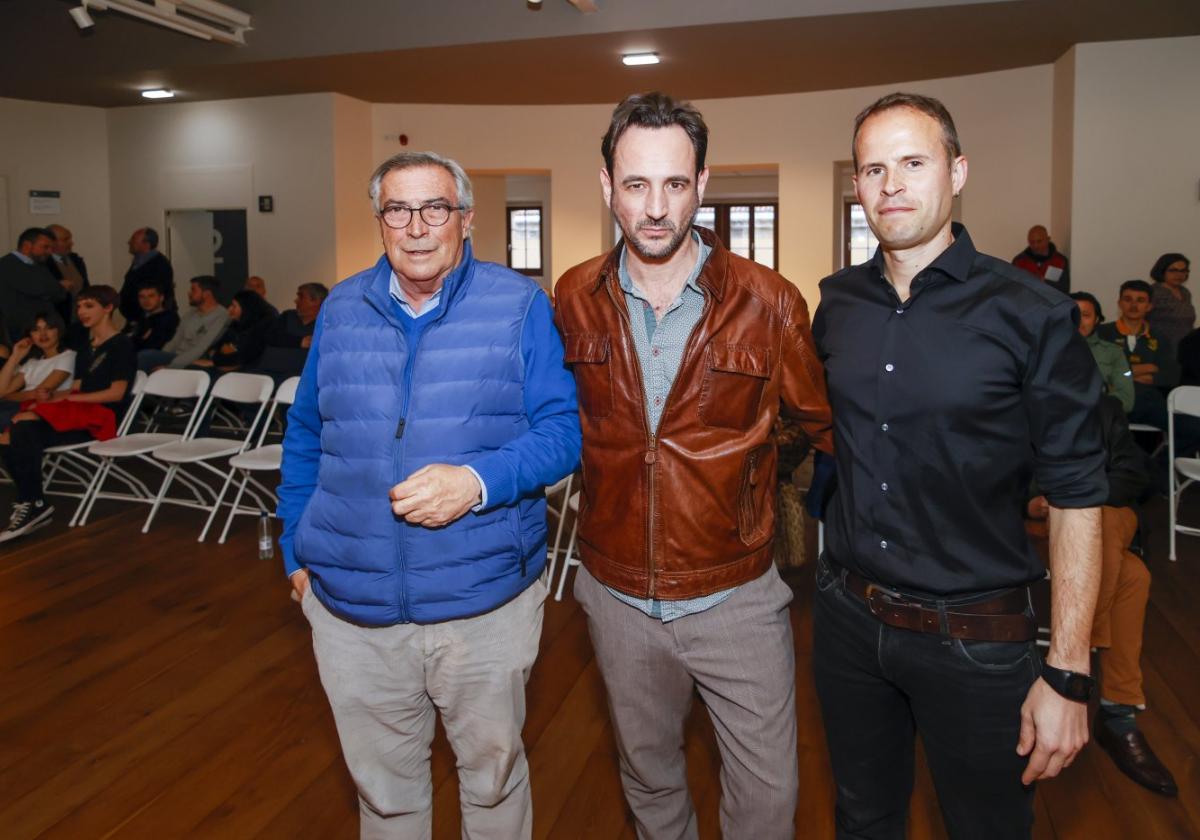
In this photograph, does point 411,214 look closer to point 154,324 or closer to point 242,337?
point 242,337

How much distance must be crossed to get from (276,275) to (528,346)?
33.5 ft

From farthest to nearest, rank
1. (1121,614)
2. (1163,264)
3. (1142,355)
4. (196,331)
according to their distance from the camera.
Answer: (196,331) < (1163,264) < (1142,355) < (1121,614)

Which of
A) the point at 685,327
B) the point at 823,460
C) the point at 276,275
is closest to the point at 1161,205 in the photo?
the point at 823,460

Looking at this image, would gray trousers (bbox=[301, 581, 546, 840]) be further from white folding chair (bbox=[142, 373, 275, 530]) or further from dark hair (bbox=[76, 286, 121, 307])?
dark hair (bbox=[76, 286, 121, 307])

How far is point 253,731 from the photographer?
323cm

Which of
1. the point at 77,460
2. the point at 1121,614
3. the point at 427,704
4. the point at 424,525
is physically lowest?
the point at 77,460

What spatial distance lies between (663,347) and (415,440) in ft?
1.72

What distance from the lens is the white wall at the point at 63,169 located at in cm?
1123

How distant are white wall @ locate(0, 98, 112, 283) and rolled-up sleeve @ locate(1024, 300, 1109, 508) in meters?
12.5

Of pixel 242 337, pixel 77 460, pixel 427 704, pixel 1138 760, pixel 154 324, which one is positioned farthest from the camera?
pixel 154 324

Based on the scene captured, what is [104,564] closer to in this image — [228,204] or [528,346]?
[528,346]

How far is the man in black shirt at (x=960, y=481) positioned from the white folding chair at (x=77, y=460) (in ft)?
17.9

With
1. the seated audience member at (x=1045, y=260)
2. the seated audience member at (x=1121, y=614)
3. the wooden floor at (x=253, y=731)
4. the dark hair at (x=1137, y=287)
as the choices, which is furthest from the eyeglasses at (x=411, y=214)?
the seated audience member at (x=1045, y=260)

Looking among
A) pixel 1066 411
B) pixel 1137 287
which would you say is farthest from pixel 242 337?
pixel 1066 411
